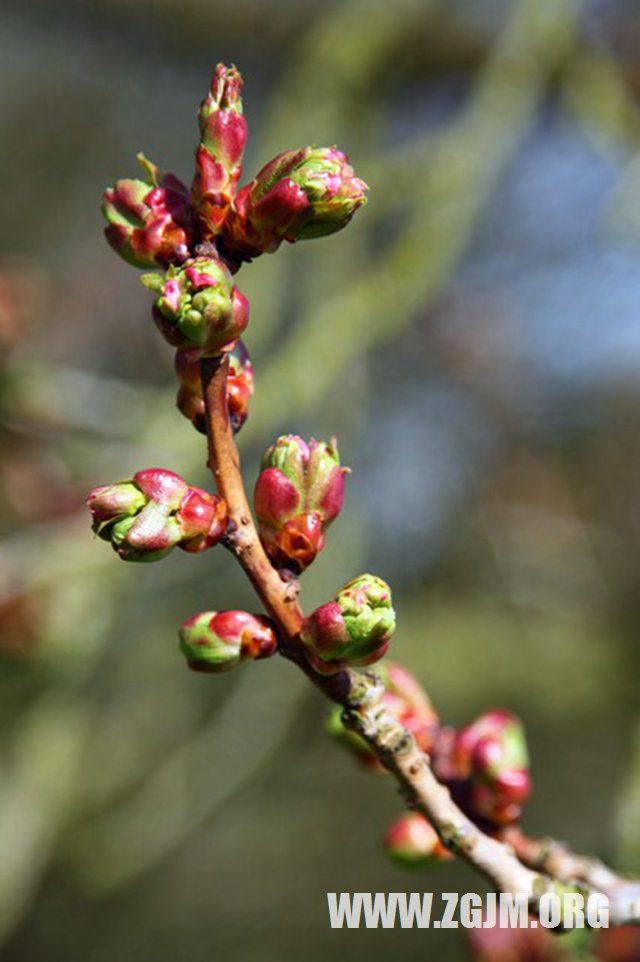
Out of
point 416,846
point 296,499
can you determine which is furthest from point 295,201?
point 416,846

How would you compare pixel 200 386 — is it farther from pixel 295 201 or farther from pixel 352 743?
pixel 352 743

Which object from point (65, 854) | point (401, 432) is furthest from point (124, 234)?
point (401, 432)

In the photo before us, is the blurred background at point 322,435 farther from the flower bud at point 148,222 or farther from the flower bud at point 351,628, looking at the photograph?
the flower bud at point 148,222

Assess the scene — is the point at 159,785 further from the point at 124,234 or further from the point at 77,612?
the point at 124,234

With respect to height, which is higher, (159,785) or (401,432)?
(401,432)

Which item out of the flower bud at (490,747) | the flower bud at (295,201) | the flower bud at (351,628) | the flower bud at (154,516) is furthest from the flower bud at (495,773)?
the flower bud at (295,201)

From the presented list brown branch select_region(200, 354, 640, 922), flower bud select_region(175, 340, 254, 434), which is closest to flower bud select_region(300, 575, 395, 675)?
brown branch select_region(200, 354, 640, 922)
